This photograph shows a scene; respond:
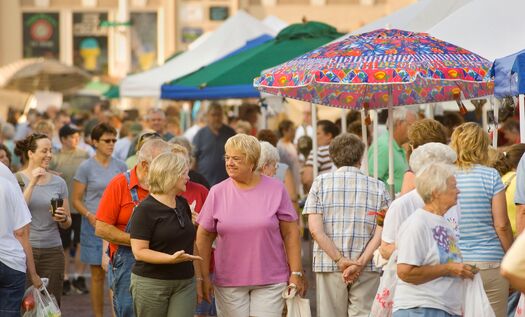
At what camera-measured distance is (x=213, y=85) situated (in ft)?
53.4

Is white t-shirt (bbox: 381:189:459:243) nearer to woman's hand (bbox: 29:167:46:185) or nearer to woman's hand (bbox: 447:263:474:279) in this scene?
woman's hand (bbox: 447:263:474:279)

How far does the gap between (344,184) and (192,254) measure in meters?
1.28

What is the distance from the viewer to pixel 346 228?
362 inches

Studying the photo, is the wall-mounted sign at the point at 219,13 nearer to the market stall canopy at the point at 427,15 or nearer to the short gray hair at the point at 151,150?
the market stall canopy at the point at 427,15

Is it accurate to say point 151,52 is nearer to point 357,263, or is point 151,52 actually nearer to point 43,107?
point 43,107

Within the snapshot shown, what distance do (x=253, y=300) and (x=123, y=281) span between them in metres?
0.97

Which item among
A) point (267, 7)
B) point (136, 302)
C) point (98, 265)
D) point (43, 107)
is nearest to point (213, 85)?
point (98, 265)

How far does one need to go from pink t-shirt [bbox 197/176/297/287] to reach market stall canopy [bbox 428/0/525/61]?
2.58 m

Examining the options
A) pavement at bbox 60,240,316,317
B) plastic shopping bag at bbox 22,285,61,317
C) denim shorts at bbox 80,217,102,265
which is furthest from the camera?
pavement at bbox 60,240,316,317

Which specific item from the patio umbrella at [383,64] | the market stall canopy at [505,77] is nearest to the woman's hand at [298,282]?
the patio umbrella at [383,64]

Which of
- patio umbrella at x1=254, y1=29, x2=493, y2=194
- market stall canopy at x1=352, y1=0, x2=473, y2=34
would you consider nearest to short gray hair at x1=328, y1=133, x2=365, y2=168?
patio umbrella at x1=254, y1=29, x2=493, y2=194

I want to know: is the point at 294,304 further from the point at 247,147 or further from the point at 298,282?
the point at 247,147

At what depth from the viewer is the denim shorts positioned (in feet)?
39.0

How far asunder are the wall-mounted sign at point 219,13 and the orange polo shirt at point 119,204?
147 ft
